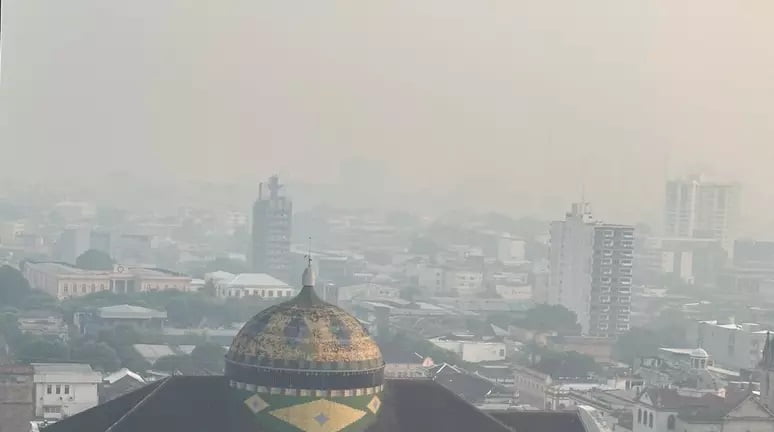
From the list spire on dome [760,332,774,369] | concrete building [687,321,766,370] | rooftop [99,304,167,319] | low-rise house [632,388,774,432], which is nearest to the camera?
low-rise house [632,388,774,432]

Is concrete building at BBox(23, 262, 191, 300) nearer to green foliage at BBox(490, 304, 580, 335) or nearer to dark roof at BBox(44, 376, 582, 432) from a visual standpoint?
green foliage at BBox(490, 304, 580, 335)

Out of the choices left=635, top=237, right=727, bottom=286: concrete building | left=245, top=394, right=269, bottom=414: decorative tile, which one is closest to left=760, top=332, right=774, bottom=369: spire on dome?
left=245, top=394, right=269, bottom=414: decorative tile

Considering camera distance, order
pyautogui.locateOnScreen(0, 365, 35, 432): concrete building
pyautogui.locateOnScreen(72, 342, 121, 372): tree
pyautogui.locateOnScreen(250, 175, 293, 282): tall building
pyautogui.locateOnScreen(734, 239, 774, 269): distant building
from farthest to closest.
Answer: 1. pyautogui.locateOnScreen(734, 239, 774, 269): distant building
2. pyautogui.locateOnScreen(250, 175, 293, 282): tall building
3. pyautogui.locateOnScreen(72, 342, 121, 372): tree
4. pyautogui.locateOnScreen(0, 365, 35, 432): concrete building

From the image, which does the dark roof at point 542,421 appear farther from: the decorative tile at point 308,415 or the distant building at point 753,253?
the distant building at point 753,253

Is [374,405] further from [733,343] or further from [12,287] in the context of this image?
[12,287]

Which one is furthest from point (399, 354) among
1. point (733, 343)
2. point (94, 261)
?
point (94, 261)

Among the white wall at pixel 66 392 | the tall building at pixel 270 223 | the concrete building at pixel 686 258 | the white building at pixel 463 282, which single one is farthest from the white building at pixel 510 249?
the white wall at pixel 66 392
